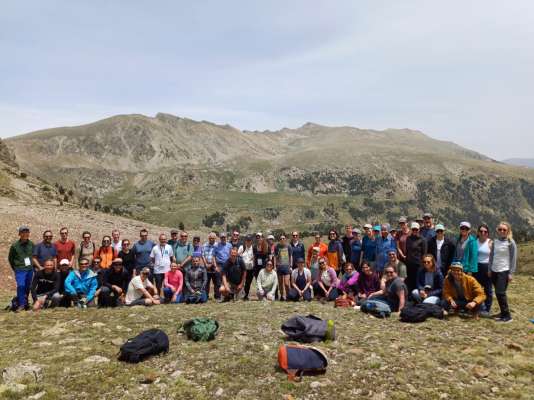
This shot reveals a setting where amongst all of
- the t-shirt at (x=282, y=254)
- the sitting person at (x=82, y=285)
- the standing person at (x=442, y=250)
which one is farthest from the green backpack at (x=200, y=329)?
the standing person at (x=442, y=250)

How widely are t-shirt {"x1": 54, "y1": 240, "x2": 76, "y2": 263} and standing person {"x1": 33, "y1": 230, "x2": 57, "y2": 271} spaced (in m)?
0.33

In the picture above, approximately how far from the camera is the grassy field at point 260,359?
806cm

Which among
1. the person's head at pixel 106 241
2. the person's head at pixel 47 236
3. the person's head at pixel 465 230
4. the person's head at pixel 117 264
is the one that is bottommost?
the person's head at pixel 117 264

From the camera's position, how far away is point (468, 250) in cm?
1377

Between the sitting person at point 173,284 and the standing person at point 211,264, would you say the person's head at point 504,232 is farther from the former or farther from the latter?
the sitting person at point 173,284

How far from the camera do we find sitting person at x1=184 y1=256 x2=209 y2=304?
15961 mm

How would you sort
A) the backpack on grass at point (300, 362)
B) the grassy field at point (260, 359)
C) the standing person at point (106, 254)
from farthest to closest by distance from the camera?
the standing person at point (106, 254) < the backpack on grass at point (300, 362) < the grassy field at point (260, 359)

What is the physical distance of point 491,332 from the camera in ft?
38.8

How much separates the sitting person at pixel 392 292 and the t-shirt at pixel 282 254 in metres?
3.74

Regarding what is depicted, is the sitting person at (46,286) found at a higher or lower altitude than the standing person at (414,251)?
lower

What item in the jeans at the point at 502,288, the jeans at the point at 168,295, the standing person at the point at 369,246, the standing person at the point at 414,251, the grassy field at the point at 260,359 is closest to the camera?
the grassy field at the point at 260,359

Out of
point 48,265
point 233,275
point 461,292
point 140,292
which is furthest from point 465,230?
point 48,265

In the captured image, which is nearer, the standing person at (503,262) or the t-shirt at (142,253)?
the standing person at (503,262)

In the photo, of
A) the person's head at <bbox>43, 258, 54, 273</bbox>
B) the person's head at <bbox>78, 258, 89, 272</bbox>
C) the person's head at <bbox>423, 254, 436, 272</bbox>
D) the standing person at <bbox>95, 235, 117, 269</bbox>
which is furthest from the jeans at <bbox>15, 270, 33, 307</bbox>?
the person's head at <bbox>423, 254, 436, 272</bbox>
